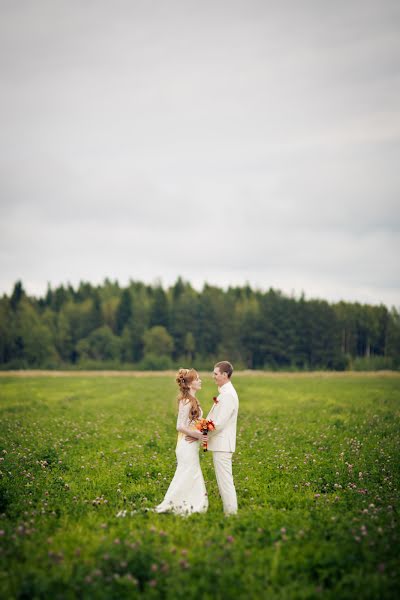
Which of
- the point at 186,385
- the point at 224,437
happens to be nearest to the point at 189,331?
the point at 186,385

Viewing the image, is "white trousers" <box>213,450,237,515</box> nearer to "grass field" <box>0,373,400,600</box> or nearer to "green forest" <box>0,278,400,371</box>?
"grass field" <box>0,373,400,600</box>

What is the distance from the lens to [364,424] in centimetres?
1894

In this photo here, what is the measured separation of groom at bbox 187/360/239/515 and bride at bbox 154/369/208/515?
0.44m

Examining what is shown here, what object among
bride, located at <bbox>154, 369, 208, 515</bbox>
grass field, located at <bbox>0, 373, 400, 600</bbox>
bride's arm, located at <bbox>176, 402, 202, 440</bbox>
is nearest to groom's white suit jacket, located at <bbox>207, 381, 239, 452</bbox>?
bride, located at <bbox>154, 369, 208, 515</bbox>

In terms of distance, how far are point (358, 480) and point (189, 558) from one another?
618cm

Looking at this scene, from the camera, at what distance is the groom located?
8748 mm

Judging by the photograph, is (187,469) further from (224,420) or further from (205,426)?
(224,420)

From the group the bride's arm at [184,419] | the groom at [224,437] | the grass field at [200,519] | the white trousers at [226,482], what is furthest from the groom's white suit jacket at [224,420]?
the grass field at [200,519]

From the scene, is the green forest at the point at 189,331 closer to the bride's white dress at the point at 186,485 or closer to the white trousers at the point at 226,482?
the bride's white dress at the point at 186,485

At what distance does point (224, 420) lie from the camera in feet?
28.8

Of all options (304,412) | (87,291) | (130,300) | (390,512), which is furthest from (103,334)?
(390,512)

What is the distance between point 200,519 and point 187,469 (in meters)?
1.12

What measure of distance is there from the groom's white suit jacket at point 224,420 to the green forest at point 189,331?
8241cm

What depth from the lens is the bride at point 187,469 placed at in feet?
29.2
